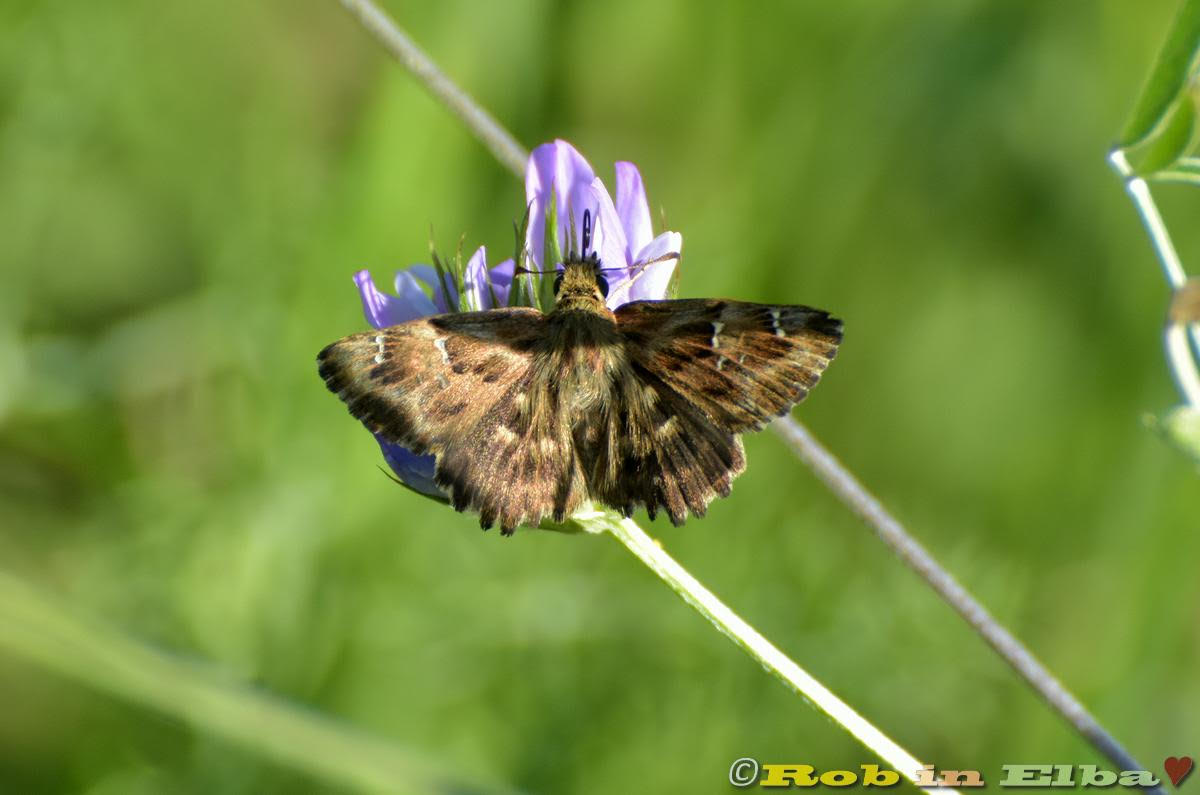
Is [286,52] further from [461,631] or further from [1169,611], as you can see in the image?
[1169,611]

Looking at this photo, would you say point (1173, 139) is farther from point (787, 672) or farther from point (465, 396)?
point (465, 396)

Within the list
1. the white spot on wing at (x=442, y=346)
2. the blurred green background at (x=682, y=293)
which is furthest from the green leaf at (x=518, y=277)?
the blurred green background at (x=682, y=293)

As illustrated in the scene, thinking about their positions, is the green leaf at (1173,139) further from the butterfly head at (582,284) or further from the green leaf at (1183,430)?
the butterfly head at (582,284)

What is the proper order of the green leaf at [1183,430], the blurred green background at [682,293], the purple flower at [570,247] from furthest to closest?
the blurred green background at [682,293] → the purple flower at [570,247] → the green leaf at [1183,430]

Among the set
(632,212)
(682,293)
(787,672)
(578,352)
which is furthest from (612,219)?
(682,293)

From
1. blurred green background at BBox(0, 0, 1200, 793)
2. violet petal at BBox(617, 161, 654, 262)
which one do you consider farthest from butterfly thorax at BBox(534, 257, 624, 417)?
blurred green background at BBox(0, 0, 1200, 793)

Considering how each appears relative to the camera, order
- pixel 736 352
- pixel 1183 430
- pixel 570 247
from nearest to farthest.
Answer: pixel 1183 430 < pixel 736 352 < pixel 570 247

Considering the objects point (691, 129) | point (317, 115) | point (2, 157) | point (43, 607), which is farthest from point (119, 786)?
point (691, 129)
